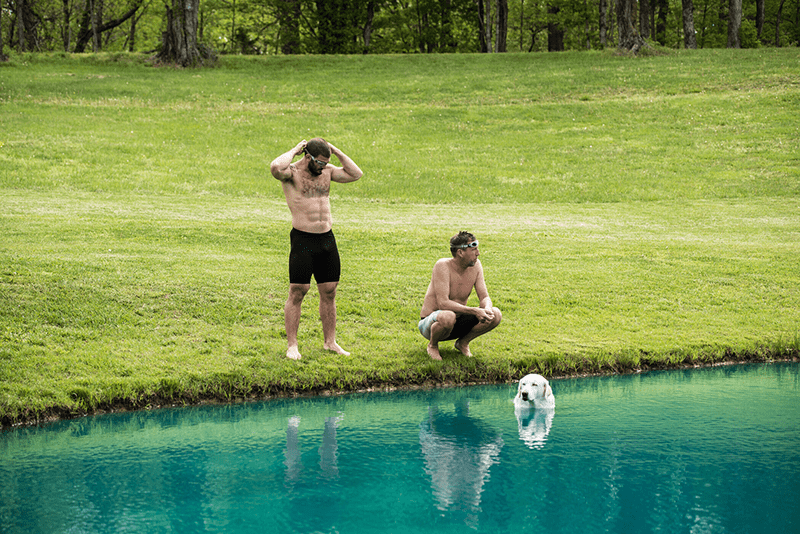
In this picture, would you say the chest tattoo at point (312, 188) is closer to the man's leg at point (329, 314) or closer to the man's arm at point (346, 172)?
the man's arm at point (346, 172)

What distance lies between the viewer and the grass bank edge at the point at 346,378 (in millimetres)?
7266

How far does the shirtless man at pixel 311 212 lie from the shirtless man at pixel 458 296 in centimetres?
108

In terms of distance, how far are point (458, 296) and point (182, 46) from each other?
3458cm

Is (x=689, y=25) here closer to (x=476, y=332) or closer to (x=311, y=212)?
(x=476, y=332)

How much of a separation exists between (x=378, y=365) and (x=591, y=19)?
48662 millimetres

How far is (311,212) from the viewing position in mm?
7855

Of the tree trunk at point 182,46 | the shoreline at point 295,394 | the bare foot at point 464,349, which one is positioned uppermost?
the tree trunk at point 182,46

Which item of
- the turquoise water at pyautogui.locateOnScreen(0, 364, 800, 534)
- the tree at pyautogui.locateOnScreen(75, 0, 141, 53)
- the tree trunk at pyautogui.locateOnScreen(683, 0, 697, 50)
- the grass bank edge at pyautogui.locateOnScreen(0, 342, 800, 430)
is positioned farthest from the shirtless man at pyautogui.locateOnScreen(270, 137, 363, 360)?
the tree at pyautogui.locateOnScreen(75, 0, 141, 53)

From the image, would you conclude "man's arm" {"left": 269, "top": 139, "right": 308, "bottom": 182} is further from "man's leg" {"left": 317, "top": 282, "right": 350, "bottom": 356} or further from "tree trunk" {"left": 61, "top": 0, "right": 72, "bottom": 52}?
"tree trunk" {"left": 61, "top": 0, "right": 72, "bottom": 52}

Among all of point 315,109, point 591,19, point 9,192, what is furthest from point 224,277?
point 591,19

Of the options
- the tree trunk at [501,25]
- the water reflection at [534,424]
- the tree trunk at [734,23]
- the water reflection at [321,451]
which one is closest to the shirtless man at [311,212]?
the water reflection at [321,451]

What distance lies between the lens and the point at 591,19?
51.8m

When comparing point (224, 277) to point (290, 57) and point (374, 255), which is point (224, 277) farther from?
point (290, 57)

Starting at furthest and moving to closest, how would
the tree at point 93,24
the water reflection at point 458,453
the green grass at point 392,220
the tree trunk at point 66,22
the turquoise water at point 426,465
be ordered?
the tree trunk at point 66,22
the tree at point 93,24
the green grass at point 392,220
the water reflection at point 458,453
the turquoise water at point 426,465
